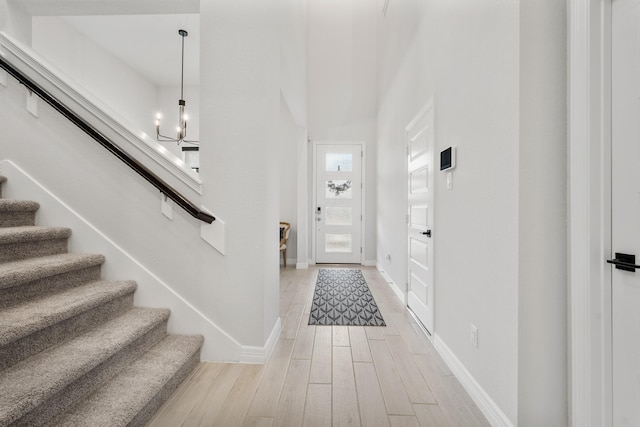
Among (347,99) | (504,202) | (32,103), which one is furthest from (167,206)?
(347,99)

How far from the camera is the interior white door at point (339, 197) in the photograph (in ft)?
18.9

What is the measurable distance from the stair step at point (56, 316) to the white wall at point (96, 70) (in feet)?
7.02

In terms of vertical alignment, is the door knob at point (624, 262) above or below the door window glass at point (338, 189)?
below

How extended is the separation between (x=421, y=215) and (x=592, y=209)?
5.29 ft

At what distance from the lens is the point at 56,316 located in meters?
1.40

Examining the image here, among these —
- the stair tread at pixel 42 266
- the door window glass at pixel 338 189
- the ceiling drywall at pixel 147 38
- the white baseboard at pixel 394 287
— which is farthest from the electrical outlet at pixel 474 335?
the ceiling drywall at pixel 147 38

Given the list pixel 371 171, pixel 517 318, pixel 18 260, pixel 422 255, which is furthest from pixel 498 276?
pixel 371 171

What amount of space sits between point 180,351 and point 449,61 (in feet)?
8.44

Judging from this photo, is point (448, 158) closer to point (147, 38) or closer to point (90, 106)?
point (90, 106)

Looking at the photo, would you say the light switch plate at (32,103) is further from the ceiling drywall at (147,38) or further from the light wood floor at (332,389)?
the ceiling drywall at (147,38)

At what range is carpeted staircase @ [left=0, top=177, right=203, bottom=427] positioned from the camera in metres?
1.20

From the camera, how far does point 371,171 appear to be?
5.74m

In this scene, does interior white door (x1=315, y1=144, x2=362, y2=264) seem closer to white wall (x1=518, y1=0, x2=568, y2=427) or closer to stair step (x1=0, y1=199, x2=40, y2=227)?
stair step (x1=0, y1=199, x2=40, y2=227)

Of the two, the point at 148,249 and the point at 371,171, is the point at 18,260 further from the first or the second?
the point at 371,171
